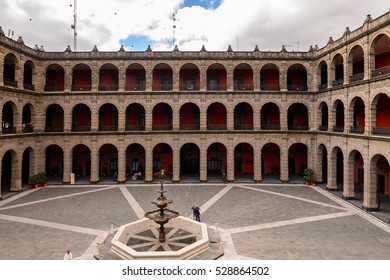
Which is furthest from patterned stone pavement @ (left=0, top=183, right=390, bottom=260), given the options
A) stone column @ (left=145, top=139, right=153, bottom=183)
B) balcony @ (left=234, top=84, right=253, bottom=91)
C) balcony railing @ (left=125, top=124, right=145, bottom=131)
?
balcony @ (left=234, top=84, right=253, bottom=91)

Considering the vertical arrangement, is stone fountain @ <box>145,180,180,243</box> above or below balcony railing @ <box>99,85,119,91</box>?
below

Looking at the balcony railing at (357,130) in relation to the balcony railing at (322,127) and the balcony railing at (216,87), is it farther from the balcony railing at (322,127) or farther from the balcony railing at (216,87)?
the balcony railing at (216,87)

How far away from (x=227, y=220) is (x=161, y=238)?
238 inches

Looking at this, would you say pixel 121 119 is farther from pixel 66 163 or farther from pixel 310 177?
pixel 310 177

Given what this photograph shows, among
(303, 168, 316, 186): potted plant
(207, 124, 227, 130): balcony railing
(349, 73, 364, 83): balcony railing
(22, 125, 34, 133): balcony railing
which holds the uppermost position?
(349, 73, 364, 83): balcony railing

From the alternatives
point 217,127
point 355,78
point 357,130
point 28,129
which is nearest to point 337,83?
point 355,78

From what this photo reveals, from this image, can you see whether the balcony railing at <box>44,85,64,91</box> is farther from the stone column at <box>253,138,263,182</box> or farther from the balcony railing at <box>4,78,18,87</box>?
the stone column at <box>253,138,263,182</box>

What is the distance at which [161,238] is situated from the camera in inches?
595

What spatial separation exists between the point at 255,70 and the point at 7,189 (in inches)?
1283

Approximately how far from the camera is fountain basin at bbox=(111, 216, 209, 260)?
1271 cm

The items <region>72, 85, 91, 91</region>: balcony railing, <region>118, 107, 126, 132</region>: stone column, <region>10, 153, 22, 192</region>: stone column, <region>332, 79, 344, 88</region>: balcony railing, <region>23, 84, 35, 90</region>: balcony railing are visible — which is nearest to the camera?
<region>332, 79, 344, 88</region>: balcony railing

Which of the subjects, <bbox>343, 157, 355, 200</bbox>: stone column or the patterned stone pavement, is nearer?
the patterned stone pavement

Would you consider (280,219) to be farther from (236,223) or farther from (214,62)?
(214,62)

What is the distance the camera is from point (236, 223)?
18.6m
